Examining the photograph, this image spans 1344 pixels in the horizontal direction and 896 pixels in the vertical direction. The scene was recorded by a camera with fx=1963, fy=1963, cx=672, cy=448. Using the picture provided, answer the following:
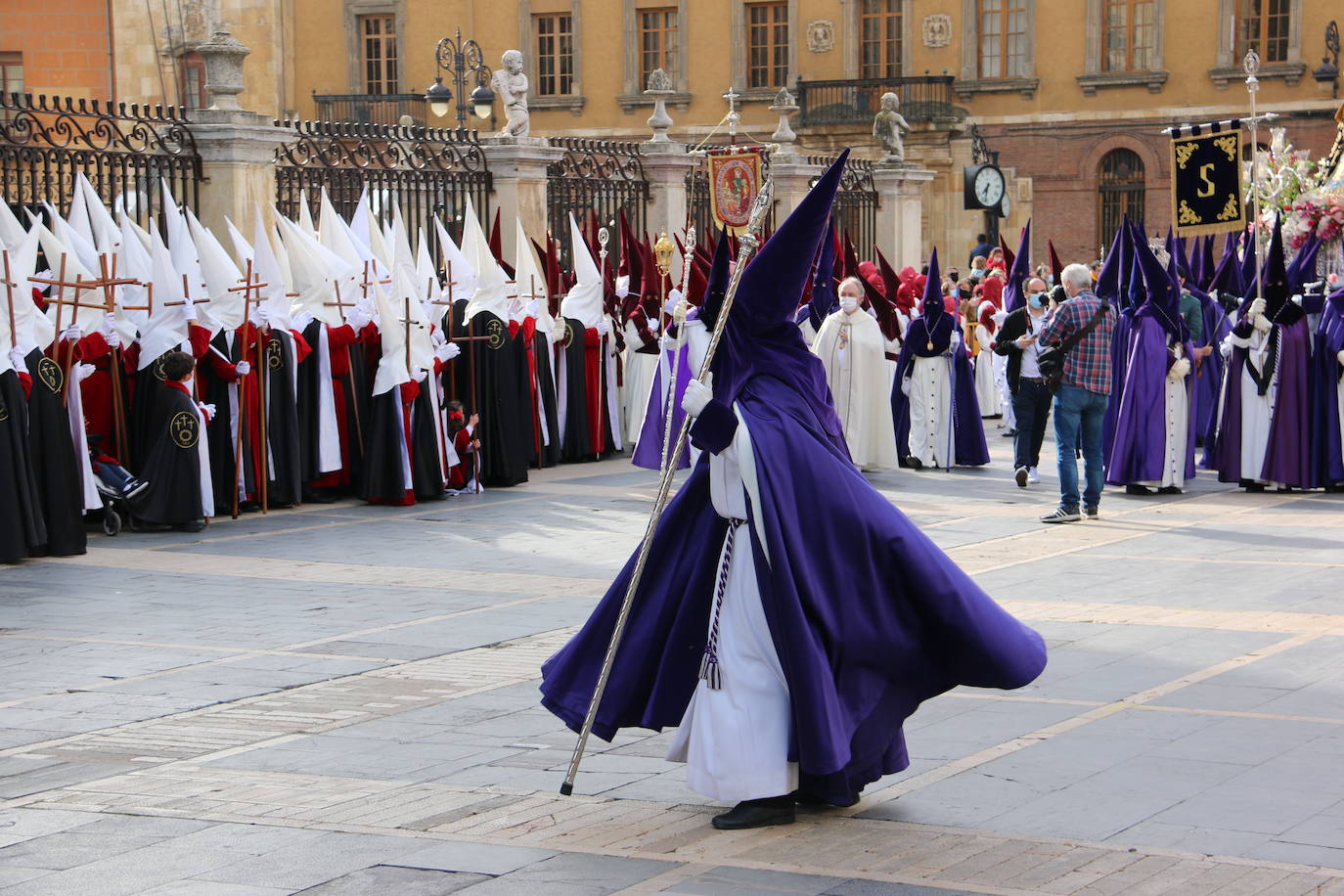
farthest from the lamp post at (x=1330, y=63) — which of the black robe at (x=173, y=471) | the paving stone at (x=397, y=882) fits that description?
the paving stone at (x=397, y=882)

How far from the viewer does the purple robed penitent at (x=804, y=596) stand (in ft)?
19.0

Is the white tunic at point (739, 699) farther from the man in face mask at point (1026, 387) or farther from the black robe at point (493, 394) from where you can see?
the black robe at point (493, 394)

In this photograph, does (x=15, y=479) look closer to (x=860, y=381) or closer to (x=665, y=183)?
(x=860, y=381)

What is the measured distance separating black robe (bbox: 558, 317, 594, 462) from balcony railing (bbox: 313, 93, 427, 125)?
26022 mm

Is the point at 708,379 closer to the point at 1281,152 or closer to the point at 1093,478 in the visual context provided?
the point at 1093,478

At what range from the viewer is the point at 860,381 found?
17016mm

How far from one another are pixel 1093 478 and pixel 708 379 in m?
8.18

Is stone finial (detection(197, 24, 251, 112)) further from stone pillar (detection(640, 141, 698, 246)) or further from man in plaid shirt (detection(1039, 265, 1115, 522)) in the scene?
man in plaid shirt (detection(1039, 265, 1115, 522))

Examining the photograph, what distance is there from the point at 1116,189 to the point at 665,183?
19.7 meters

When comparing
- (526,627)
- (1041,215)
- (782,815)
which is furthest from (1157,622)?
(1041,215)

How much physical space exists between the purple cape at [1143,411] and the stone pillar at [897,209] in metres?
11.8

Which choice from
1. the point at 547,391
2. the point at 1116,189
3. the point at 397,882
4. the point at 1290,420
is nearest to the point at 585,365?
the point at 547,391

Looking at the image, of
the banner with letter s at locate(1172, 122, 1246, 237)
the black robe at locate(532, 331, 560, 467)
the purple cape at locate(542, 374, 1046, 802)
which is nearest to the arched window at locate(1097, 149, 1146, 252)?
the banner with letter s at locate(1172, 122, 1246, 237)

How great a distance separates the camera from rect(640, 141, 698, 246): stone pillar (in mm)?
21328
